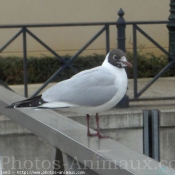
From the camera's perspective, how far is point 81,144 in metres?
2.83

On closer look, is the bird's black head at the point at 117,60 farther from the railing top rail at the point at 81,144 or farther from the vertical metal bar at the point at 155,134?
the vertical metal bar at the point at 155,134

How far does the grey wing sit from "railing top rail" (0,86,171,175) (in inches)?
5.0

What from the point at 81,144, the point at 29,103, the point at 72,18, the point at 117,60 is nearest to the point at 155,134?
the point at 117,60

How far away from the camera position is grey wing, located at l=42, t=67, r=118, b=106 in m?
3.40

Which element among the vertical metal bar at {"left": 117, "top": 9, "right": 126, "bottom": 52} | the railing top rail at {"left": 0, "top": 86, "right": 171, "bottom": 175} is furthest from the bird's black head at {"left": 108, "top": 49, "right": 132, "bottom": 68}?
the vertical metal bar at {"left": 117, "top": 9, "right": 126, "bottom": 52}

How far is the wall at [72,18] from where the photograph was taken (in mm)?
10117

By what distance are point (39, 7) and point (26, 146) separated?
468 cm

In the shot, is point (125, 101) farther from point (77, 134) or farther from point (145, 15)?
point (145, 15)

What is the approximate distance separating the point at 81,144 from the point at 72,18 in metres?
7.62

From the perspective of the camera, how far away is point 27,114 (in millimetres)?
3439

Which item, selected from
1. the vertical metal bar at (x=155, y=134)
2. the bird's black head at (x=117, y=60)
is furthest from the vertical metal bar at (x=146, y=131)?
the bird's black head at (x=117, y=60)

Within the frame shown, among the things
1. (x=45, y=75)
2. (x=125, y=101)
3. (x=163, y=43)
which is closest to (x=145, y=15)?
(x=163, y=43)

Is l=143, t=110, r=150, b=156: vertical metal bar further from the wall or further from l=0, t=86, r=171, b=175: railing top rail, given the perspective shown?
the wall

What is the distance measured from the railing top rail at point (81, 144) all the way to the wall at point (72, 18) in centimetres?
633
